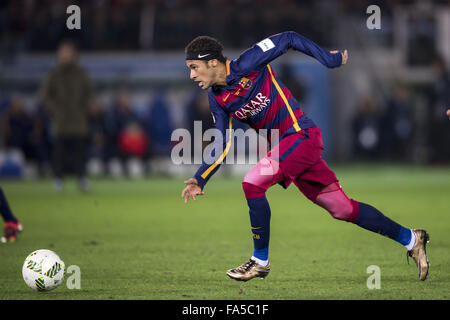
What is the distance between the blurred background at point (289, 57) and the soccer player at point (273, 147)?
599 inches

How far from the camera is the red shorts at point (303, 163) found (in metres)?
6.38

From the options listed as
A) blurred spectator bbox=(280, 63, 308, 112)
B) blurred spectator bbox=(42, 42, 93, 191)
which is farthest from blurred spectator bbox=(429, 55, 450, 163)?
blurred spectator bbox=(42, 42, 93, 191)

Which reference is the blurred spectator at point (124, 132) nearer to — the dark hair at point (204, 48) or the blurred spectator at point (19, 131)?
the blurred spectator at point (19, 131)

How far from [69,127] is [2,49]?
1163 centimetres

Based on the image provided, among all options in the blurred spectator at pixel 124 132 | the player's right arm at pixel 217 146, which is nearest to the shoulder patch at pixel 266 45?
the player's right arm at pixel 217 146

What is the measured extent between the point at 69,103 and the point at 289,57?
35.0ft

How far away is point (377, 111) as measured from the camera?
23.9m

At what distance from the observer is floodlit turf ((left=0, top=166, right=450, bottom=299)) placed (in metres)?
6.09

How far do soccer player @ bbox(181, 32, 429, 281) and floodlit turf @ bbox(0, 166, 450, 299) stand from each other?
0.38 m
